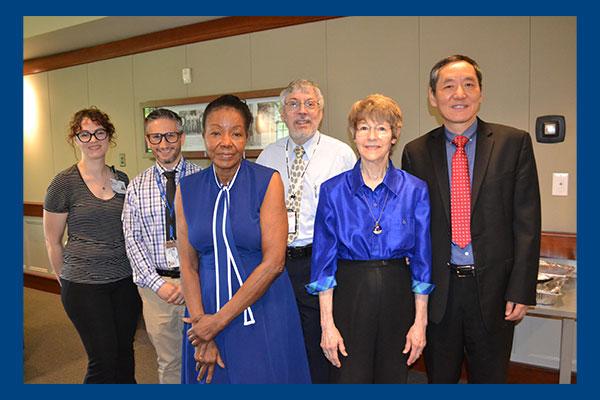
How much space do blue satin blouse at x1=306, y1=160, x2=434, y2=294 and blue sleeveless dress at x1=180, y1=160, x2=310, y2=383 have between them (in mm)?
198

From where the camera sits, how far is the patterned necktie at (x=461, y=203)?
1.75 meters

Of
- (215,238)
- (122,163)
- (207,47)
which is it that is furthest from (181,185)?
(122,163)

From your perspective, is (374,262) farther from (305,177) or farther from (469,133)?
(305,177)

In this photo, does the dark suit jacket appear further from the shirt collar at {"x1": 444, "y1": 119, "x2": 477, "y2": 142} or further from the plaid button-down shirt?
the plaid button-down shirt

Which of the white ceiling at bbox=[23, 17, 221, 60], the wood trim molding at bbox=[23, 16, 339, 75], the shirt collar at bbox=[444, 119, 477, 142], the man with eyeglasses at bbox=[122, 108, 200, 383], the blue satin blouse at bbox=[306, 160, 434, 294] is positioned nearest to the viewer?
the blue satin blouse at bbox=[306, 160, 434, 294]

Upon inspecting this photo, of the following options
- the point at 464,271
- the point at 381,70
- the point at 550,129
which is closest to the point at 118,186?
the point at 464,271

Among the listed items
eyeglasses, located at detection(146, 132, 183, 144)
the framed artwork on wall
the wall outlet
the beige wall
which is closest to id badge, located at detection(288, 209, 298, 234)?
eyeglasses, located at detection(146, 132, 183, 144)

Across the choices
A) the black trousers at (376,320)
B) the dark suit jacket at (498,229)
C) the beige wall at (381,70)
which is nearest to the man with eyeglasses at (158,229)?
the black trousers at (376,320)

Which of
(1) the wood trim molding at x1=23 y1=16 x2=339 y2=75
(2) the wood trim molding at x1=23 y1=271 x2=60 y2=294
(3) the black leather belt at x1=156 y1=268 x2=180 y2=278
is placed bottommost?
(2) the wood trim molding at x1=23 y1=271 x2=60 y2=294

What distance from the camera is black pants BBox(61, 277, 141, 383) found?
2139 mm

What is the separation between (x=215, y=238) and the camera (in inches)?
64.2

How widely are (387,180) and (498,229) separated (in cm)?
47

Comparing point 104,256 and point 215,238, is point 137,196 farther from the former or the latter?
point 215,238

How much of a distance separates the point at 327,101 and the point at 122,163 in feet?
8.48
